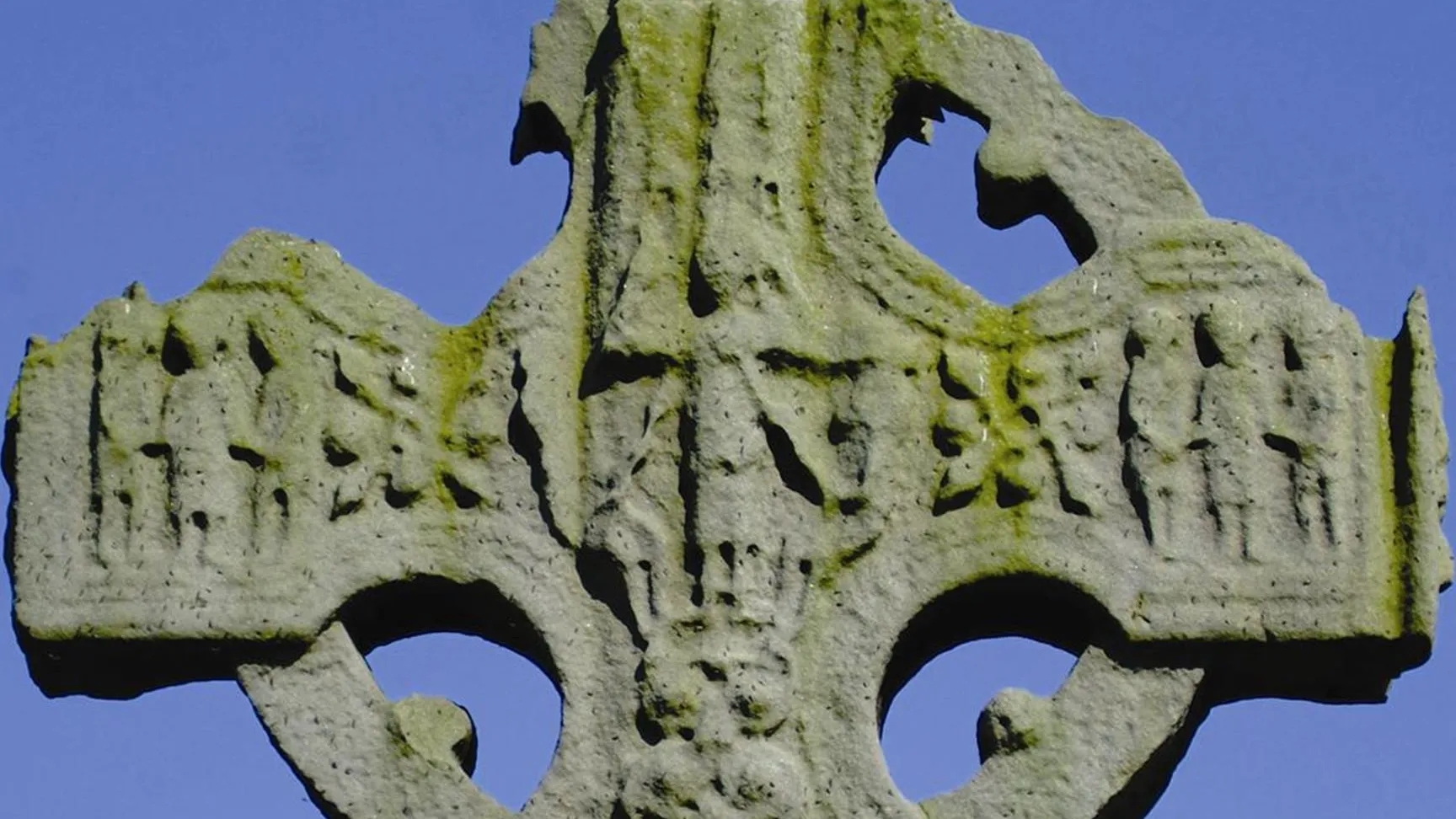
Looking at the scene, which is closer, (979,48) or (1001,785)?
(1001,785)

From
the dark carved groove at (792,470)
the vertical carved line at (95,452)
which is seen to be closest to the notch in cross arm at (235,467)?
the vertical carved line at (95,452)

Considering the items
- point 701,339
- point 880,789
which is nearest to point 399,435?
point 701,339

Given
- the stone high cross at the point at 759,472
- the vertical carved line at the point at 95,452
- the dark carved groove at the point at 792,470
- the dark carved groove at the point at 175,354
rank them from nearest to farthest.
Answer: the stone high cross at the point at 759,472
the dark carved groove at the point at 792,470
the vertical carved line at the point at 95,452
the dark carved groove at the point at 175,354

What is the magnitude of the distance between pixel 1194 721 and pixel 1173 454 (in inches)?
20.8

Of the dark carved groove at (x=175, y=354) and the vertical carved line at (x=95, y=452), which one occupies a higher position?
the dark carved groove at (x=175, y=354)

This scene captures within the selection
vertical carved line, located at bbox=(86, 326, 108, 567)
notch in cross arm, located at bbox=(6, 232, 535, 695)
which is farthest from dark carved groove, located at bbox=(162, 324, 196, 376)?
vertical carved line, located at bbox=(86, 326, 108, 567)

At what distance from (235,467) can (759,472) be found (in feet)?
3.54

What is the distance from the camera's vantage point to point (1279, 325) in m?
8.52

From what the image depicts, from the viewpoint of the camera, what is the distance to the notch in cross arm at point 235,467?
852 cm

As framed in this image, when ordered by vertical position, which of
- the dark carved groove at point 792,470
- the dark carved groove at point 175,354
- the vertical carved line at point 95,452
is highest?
the dark carved groove at point 175,354

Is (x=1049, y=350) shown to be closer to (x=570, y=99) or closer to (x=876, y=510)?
(x=876, y=510)

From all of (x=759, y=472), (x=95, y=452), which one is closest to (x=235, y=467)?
(x=95, y=452)

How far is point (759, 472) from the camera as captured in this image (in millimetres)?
8445

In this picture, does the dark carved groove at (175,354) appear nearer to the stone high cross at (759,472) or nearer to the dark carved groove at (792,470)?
the stone high cross at (759,472)
